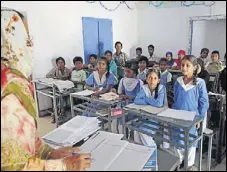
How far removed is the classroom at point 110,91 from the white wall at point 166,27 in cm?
2

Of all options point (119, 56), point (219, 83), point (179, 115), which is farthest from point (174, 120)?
point (119, 56)

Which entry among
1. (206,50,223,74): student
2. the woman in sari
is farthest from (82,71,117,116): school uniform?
the woman in sari

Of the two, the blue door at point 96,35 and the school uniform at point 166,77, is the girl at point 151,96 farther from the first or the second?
the blue door at point 96,35

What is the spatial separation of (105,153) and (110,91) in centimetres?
220

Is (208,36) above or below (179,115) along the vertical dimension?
above

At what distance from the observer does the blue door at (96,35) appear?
3664 millimetres

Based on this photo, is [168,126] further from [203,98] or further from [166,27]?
[166,27]

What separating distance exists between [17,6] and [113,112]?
1790 millimetres

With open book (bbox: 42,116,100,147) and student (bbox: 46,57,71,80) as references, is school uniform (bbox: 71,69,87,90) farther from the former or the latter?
open book (bbox: 42,116,100,147)

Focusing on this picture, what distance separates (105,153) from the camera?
0.81 meters

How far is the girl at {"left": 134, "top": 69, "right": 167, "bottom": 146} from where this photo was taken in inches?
80.6

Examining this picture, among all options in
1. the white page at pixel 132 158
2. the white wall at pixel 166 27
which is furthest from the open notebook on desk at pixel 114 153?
the white wall at pixel 166 27

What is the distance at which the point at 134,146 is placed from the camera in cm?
84

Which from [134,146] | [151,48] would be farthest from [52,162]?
[151,48]
